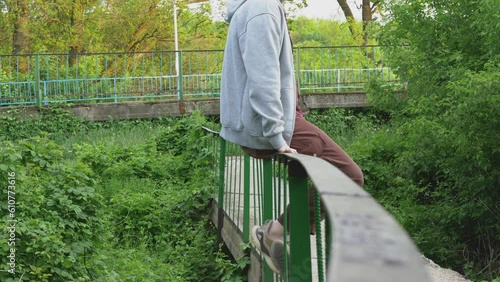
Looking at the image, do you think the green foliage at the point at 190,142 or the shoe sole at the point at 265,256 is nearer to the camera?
the shoe sole at the point at 265,256

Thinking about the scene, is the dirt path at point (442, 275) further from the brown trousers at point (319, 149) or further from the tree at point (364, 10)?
the tree at point (364, 10)

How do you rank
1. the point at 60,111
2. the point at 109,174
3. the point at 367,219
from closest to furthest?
1. the point at 367,219
2. the point at 109,174
3. the point at 60,111

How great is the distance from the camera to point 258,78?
12.3 ft

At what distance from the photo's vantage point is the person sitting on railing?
12.3 ft

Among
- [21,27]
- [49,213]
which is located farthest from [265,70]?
[21,27]

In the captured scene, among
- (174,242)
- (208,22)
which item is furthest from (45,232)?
(208,22)

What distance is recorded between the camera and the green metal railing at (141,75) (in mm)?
20234

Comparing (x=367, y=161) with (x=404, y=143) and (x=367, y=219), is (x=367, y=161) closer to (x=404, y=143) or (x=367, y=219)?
(x=404, y=143)

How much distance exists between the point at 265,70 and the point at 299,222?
100cm

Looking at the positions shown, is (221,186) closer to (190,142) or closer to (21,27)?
(190,142)

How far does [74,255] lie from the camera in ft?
22.7

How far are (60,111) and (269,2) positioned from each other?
638 inches

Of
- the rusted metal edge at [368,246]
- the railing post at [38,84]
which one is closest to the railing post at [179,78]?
the railing post at [38,84]

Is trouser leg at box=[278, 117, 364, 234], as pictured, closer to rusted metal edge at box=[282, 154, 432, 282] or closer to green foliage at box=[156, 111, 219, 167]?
rusted metal edge at box=[282, 154, 432, 282]
